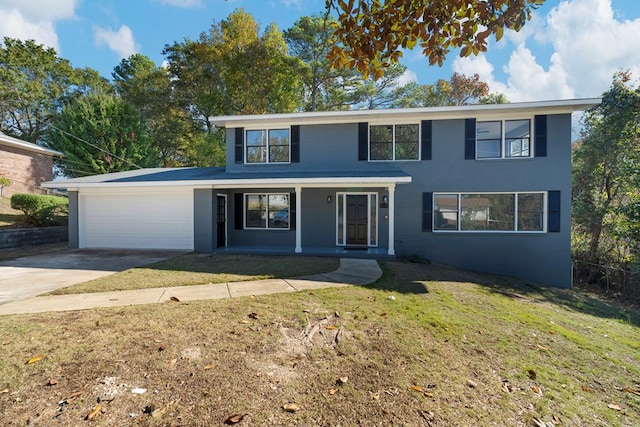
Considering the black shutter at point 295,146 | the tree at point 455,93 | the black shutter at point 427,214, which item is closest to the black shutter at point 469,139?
the black shutter at point 427,214

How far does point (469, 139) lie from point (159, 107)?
23650 mm

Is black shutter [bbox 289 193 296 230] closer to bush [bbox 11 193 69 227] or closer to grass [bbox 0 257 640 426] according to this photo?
→ grass [bbox 0 257 640 426]

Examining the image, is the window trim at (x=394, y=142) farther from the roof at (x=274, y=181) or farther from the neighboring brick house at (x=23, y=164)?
the neighboring brick house at (x=23, y=164)

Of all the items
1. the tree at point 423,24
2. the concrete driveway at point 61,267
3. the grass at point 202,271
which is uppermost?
the tree at point 423,24

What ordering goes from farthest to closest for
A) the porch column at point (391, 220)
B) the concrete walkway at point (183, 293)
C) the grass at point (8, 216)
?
the grass at point (8, 216) → the porch column at point (391, 220) → the concrete walkway at point (183, 293)

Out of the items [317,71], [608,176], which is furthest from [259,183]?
[317,71]

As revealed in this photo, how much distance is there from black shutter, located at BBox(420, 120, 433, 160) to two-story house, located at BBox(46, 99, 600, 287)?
1.3 inches

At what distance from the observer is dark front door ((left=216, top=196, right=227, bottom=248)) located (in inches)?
447

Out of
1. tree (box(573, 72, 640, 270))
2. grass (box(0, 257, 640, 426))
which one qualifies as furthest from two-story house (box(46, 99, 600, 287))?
grass (box(0, 257, 640, 426))

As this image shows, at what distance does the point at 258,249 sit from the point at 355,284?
5.29 m

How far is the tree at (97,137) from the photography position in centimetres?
2084

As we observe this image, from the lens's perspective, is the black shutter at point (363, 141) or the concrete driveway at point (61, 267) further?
the black shutter at point (363, 141)

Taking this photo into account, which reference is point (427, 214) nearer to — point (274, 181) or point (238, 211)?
point (274, 181)

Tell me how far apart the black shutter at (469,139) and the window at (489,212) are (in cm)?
134
